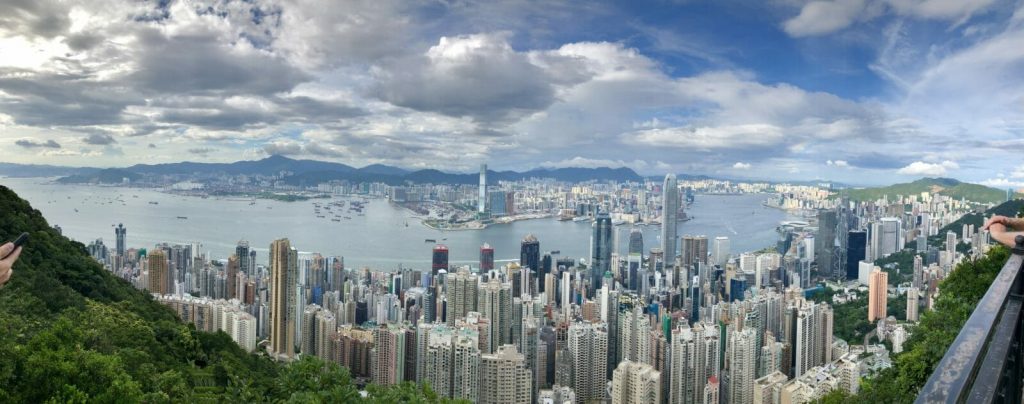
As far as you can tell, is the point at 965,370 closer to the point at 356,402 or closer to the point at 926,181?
the point at 356,402

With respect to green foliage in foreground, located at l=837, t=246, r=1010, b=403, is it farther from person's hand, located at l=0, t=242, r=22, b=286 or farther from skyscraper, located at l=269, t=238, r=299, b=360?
skyscraper, located at l=269, t=238, r=299, b=360

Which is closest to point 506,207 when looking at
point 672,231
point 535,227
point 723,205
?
point 535,227

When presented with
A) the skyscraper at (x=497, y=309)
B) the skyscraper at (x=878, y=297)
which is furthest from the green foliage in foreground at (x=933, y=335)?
the skyscraper at (x=878, y=297)

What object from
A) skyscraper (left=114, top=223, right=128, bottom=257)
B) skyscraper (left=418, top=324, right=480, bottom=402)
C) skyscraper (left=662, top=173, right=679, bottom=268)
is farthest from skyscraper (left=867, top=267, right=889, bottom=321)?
skyscraper (left=114, top=223, right=128, bottom=257)

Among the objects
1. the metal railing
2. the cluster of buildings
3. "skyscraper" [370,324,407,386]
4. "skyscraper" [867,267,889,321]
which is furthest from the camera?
"skyscraper" [867,267,889,321]

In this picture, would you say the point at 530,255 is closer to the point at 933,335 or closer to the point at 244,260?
the point at 244,260

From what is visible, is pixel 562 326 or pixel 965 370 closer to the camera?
pixel 965 370
